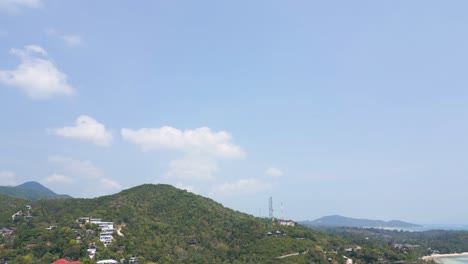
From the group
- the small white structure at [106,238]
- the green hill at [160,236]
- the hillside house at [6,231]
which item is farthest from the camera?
the hillside house at [6,231]

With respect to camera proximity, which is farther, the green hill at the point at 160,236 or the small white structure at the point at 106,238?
the small white structure at the point at 106,238

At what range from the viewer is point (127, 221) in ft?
196

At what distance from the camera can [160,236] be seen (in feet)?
182

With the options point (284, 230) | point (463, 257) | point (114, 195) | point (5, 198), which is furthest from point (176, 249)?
point (463, 257)

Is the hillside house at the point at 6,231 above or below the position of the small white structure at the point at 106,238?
above

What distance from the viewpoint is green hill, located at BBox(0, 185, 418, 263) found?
46656mm

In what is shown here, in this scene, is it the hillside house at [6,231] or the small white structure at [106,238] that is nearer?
the small white structure at [106,238]

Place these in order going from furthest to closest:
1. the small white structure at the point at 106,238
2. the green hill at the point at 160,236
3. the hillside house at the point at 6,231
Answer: the hillside house at the point at 6,231 → the small white structure at the point at 106,238 → the green hill at the point at 160,236

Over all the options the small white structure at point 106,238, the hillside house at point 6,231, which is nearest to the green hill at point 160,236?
the small white structure at point 106,238

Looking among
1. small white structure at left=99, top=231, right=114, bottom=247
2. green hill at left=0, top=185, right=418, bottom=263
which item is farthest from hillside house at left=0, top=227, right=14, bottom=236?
small white structure at left=99, top=231, right=114, bottom=247

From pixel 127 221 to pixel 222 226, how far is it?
47.9 ft

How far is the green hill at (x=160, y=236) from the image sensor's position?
153 feet

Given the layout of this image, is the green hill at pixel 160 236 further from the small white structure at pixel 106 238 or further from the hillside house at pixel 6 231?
the hillside house at pixel 6 231

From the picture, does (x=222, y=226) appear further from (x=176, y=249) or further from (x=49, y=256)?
(x=49, y=256)
